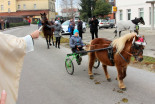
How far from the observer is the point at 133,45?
5680mm

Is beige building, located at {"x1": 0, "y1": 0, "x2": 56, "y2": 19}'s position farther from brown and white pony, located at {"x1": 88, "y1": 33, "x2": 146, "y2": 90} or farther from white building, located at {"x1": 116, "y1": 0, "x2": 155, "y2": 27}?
brown and white pony, located at {"x1": 88, "y1": 33, "x2": 146, "y2": 90}

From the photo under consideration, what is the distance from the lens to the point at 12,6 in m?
87.5

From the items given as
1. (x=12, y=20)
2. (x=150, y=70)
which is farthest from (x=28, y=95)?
(x=12, y=20)

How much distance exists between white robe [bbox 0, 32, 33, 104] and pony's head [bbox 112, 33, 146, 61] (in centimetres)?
373

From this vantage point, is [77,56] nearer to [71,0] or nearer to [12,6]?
[71,0]

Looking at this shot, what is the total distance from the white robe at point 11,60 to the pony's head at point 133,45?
3.73 metres

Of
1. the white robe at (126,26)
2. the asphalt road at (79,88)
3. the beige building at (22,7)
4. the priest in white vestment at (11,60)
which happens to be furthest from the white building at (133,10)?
the beige building at (22,7)

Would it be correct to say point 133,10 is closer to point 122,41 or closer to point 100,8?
point 100,8

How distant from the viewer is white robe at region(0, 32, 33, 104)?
7.55ft

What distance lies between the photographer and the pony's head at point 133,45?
18.4 feet

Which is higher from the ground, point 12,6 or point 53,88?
point 12,6

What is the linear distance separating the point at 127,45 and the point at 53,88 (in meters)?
2.52

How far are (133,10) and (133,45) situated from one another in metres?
28.5

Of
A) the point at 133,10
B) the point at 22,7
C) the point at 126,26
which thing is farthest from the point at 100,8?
the point at 22,7
